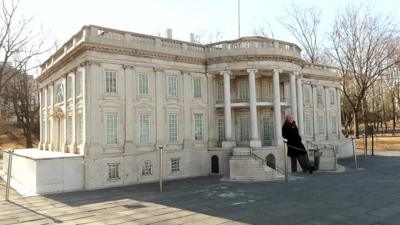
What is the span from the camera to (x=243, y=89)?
2878 centimetres

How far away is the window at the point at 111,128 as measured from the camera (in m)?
22.3

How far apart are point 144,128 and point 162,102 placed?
2.29m

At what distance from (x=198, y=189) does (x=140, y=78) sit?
883 cm

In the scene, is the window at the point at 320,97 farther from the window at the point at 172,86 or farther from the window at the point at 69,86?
the window at the point at 69,86

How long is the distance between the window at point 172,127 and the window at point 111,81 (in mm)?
4582

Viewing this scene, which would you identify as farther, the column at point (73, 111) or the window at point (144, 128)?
the window at point (144, 128)

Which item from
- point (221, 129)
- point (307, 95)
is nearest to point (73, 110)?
point (221, 129)

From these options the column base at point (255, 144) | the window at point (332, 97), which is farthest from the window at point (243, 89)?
the window at point (332, 97)

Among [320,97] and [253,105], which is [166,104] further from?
[320,97]

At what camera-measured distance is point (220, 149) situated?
26.3m

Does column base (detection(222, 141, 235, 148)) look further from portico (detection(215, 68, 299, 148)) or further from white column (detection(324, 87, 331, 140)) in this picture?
white column (detection(324, 87, 331, 140))

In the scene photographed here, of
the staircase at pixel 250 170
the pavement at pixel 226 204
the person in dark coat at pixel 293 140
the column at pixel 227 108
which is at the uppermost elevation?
the column at pixel 227 108

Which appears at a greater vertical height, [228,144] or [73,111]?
[73,111]

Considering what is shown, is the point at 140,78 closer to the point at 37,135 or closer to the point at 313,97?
the point at 313,97
